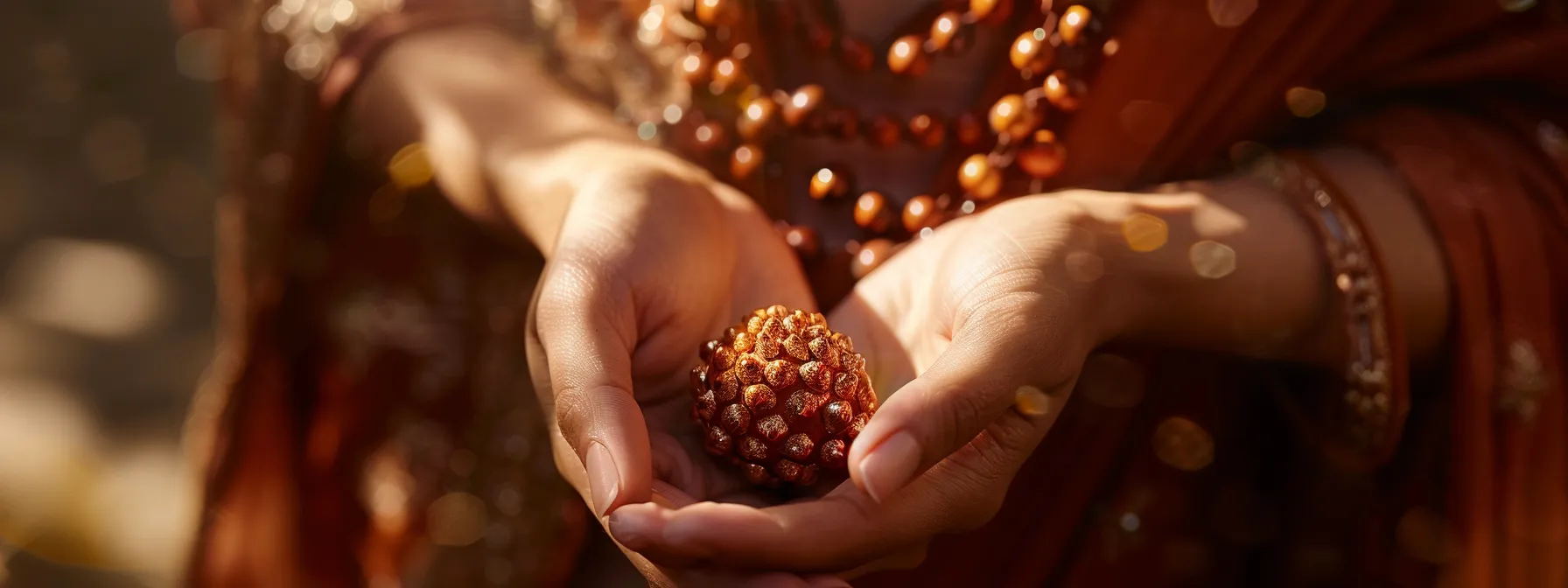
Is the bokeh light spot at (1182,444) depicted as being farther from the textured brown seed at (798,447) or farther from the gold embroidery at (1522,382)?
the textured brown seed at (798,447)

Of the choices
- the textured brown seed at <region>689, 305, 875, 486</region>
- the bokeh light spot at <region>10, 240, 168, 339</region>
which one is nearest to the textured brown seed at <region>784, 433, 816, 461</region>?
the textured brown seed at <region>689, 305, 875, 486</region>

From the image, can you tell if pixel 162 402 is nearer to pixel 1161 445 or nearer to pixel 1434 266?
pixel 1161 445

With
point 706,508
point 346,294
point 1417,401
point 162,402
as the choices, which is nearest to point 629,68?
point 346,294

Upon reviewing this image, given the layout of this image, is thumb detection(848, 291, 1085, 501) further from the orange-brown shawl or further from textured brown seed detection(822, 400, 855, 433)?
the orange-brown shawl

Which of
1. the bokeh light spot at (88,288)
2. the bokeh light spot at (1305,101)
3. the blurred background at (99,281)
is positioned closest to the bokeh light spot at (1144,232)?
the bokeh light spot at (1305,101)

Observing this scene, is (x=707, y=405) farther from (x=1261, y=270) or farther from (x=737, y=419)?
(x=1261, y=270)

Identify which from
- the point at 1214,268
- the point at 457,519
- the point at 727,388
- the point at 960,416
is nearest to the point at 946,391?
the point at 960,416
